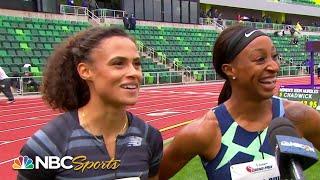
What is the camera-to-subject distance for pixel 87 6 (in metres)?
26.9

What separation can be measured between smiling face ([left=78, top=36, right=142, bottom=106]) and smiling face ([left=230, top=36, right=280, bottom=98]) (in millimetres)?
434

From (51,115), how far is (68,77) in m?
10.3

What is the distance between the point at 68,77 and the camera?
2.17m

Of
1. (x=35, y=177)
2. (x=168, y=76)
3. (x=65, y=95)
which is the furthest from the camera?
(x=168, y=76)

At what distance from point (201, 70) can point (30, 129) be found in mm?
17370

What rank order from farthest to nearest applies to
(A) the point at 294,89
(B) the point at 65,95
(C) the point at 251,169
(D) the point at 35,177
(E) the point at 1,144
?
(A) the point at 294,89 < (E) the point at 1,144 < (B) the point at 65,95 < (C) the point at 251,169 < (D) the point at 35,177

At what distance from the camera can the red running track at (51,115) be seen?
8242mm

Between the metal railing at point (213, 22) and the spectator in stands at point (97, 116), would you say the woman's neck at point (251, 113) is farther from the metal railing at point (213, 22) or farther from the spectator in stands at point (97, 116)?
the metal railing at point (213, 22)

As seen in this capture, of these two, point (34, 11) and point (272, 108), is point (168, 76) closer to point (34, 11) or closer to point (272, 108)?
point (34, 11)

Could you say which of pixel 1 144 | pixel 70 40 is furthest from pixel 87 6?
pixel 70 40

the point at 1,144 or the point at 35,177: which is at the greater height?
the point at 35,177

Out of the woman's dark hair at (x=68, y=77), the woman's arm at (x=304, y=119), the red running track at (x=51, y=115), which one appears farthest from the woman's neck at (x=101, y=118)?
the red running track at (x=51, y=115)

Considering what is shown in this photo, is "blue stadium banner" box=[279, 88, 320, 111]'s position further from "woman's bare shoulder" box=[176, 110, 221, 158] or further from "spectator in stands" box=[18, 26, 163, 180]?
"spectator in stands" box=[18, 26, 163, 180]

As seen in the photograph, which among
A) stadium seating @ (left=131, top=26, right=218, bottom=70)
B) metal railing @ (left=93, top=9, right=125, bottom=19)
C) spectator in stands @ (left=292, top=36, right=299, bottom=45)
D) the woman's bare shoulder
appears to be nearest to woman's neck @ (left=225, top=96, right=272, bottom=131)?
the woman's bare shoulder
